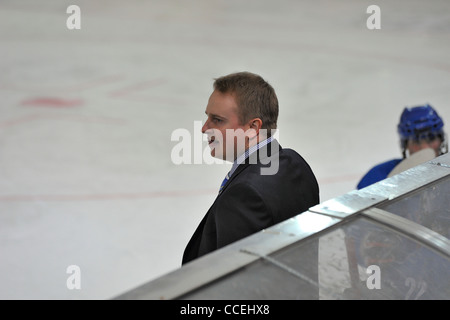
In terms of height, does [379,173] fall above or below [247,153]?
below

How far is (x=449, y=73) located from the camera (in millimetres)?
6594

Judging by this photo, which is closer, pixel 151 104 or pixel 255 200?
pixel 255 200

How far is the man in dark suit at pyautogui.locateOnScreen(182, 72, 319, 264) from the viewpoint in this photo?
1592mm

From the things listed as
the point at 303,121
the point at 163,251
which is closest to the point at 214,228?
the point at 163,251

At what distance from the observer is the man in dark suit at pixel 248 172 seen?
1.59 meters

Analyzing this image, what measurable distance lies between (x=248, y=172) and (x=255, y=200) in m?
0.10

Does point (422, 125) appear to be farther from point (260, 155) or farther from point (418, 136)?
point (260, 155)

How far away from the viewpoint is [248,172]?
166 centimetres

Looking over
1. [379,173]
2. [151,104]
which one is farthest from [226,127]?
[151,104]

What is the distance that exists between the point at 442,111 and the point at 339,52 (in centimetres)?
218

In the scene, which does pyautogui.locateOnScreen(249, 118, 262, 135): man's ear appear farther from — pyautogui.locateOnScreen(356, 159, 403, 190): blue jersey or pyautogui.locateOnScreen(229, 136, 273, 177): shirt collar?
pyautogui.locateOnScreen(356, 159, 403, 190): blue jersey

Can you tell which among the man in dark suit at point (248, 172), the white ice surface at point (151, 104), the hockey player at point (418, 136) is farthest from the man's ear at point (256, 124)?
the white ice surface at point (151, 104)

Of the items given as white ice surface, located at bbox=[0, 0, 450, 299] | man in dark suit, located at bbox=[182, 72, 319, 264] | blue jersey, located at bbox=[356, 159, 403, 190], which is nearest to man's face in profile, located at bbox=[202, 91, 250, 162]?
man in dark suit, located at bbox=[182, 72, 319, 264]
